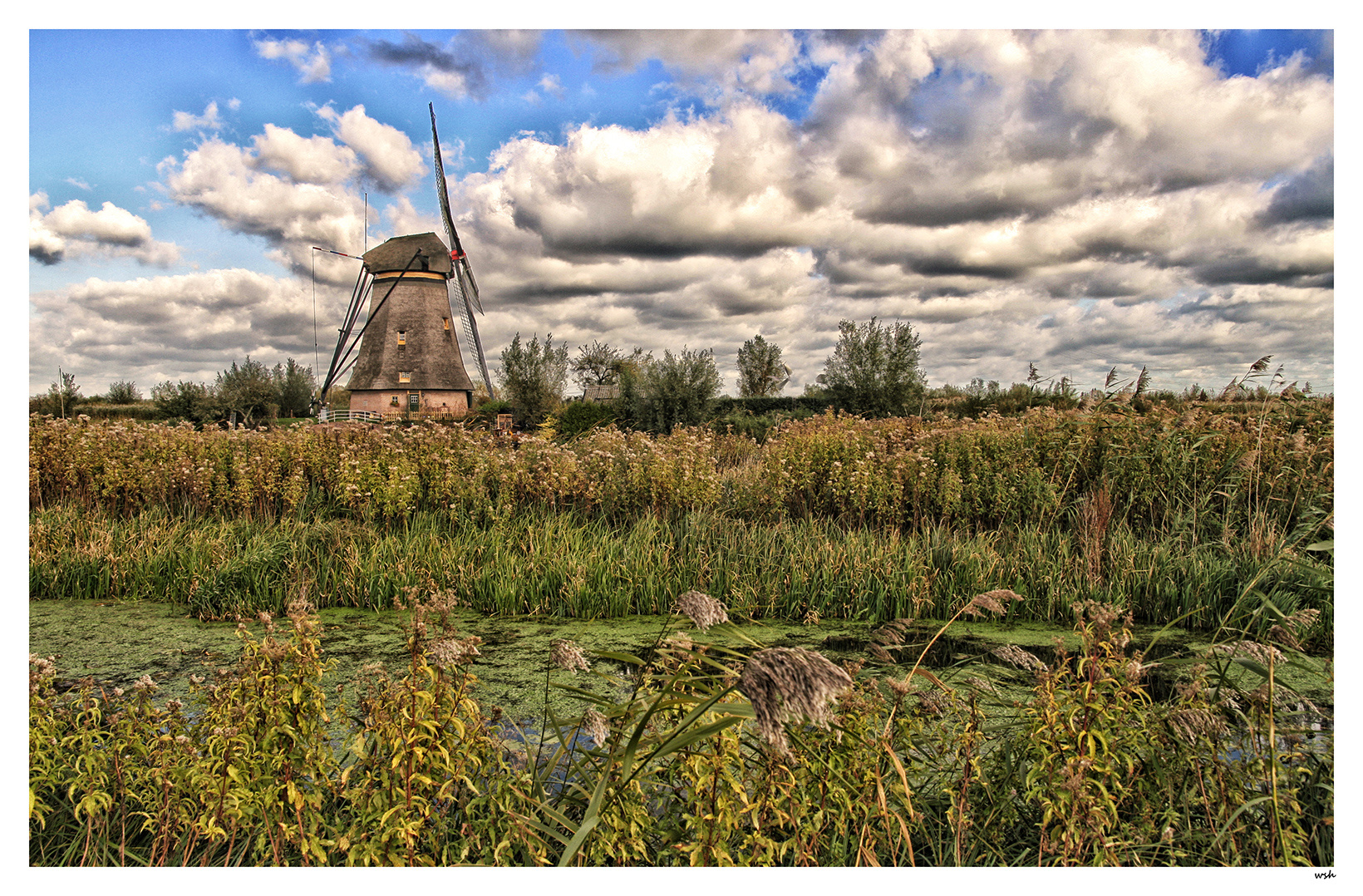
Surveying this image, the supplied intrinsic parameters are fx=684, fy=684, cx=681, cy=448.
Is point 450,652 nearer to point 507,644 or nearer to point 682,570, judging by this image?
point 507,644

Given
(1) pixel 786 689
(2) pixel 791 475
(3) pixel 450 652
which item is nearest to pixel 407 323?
(2) pixel 791 475

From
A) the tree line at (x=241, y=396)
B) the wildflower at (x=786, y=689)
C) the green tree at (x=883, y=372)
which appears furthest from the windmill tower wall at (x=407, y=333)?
the wildflower at (x=786, y=689)

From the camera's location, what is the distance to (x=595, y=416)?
1565 centimetres

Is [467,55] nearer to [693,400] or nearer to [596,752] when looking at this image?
[596,752]

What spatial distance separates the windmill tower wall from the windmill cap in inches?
1.1

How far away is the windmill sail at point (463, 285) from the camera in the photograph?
23.1 metres

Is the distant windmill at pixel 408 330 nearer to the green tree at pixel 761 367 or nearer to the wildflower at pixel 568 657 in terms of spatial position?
the green tree at pixel 761 367

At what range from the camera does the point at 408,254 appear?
22.9 metres

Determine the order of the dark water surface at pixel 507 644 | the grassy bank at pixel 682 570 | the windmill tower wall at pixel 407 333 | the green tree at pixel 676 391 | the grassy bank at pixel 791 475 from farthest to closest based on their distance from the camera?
the windmill tower wall at pixel 407 333 < the green tree at pixel 676 391 < the grassy bank at pixel 791 475 < the grassy bank at pixel 682 570 < the dark water surface at pixel 507 644

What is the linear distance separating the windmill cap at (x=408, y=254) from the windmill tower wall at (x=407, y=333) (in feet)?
0.09

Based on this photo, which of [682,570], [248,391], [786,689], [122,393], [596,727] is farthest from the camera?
[248,391]

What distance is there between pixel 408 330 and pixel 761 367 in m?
15.1

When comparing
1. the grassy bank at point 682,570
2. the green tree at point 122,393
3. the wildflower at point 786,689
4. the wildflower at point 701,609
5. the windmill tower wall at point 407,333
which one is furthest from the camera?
the windmill tower wall at point 407,333
